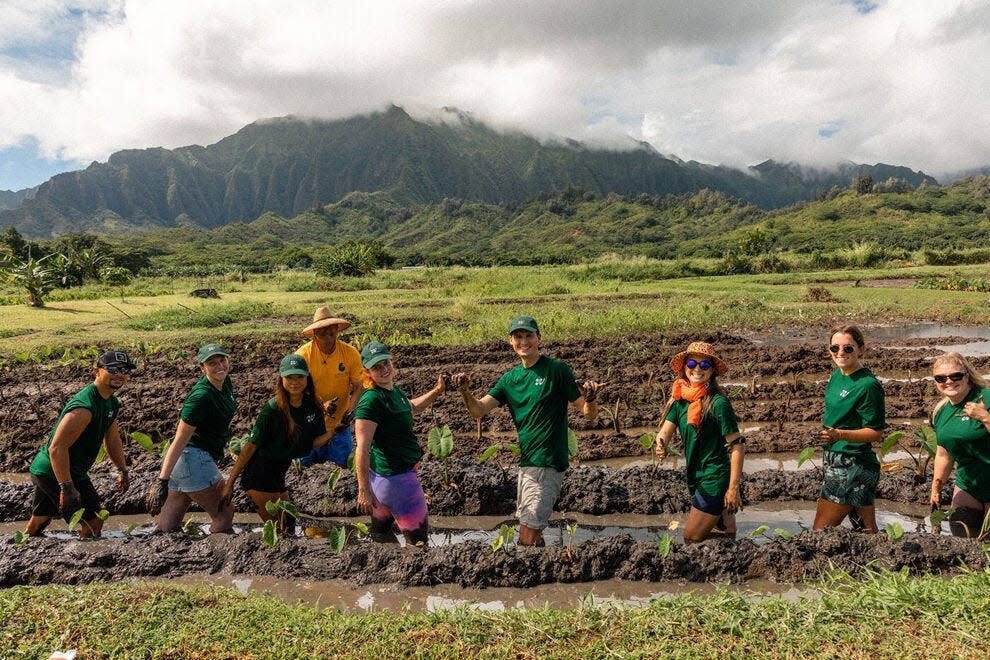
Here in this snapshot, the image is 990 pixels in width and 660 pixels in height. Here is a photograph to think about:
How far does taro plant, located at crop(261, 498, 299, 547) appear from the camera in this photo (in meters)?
4.48

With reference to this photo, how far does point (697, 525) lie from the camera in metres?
4.32

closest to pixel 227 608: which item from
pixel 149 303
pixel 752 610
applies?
pixel 752 610

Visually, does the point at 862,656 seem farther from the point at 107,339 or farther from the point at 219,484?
the point at 107,339

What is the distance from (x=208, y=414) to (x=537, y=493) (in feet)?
8.56

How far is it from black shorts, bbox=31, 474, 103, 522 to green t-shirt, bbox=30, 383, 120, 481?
56mm

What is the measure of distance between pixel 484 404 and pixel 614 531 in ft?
6.76

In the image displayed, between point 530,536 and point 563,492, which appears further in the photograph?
point 563,492

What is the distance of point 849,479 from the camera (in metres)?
4.16

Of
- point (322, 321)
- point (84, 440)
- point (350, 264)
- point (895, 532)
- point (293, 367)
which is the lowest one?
point (895, 532)

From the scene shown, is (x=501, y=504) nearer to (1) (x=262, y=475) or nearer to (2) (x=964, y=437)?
(1) (x=262, y=475)

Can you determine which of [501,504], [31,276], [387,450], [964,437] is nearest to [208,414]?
[387,450]

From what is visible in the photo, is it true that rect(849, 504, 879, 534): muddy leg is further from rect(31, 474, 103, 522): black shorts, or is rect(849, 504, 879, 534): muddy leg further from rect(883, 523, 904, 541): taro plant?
rect(31, 474, 103, 522): black shorts

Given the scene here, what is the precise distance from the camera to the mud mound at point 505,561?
13.8 ft

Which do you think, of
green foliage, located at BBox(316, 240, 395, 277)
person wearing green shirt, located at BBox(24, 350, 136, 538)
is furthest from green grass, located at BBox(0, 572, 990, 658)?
green foliage, located at BBox(316, 240, 395, 277)
